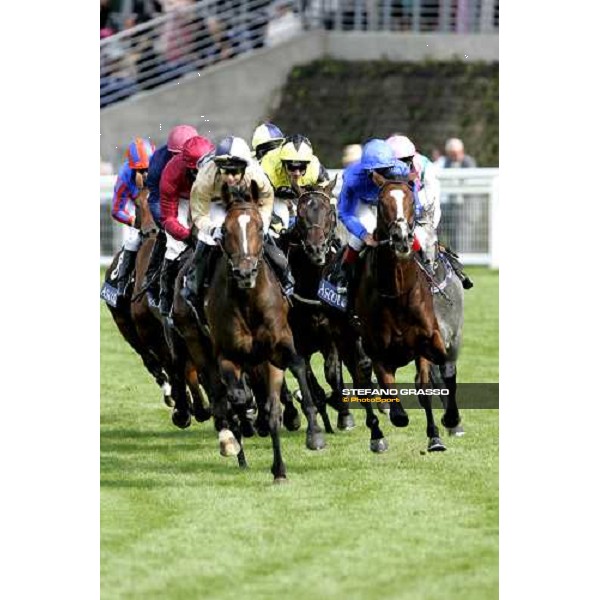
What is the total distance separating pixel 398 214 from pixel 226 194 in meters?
0.90

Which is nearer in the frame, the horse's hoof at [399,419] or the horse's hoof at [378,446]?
the horse's hoof at [399,419]

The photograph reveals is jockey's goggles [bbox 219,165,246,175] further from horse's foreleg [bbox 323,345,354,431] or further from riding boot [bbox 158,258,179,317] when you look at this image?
horse's foreleg [bbox 323,345,354,431]

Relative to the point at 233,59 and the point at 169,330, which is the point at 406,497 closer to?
the point at 169,330

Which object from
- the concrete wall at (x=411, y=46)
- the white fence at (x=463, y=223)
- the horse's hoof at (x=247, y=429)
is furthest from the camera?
the white fence at (x=463, y=223)

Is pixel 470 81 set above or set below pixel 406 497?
above

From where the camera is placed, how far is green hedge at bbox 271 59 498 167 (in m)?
19.2

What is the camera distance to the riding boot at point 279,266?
9297 millimetres

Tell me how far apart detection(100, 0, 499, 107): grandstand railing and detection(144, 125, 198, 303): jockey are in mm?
6212

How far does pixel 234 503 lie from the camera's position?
8.67 m

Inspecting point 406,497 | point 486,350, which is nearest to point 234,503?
point 406,497

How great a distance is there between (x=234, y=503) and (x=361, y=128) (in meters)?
11.5

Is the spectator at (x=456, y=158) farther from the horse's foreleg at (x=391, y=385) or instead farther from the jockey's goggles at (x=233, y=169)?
the jockey's goggles at (x=233, y=169)

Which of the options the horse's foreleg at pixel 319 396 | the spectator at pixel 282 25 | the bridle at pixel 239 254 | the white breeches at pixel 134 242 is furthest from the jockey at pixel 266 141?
the spectator at pixel 282 25

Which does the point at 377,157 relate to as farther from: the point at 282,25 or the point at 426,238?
the point at 282,25
